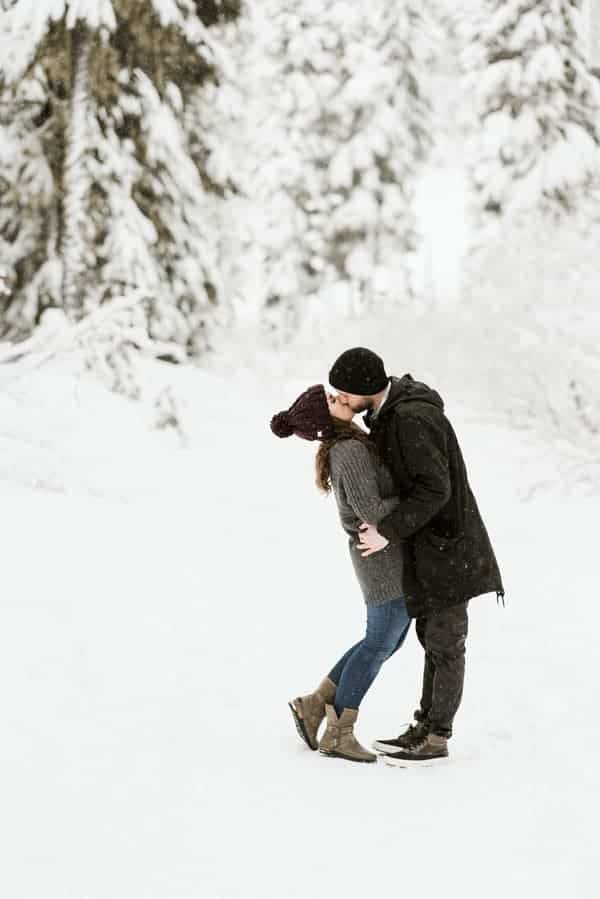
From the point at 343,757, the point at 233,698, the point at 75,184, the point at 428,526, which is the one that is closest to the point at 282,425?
the point at 428,526

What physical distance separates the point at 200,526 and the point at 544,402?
3.86 meters

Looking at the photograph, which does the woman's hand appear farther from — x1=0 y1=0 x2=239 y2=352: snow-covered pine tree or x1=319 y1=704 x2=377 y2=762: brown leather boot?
x1=0 y1=0 x2=239 y2=352: snow-covered pine tree

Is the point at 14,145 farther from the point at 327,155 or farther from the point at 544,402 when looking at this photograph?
the point at 327,155

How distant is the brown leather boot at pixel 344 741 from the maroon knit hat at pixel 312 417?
122cm

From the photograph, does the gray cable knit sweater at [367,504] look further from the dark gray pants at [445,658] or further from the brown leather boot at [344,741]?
the brown leather boot at [344,741]

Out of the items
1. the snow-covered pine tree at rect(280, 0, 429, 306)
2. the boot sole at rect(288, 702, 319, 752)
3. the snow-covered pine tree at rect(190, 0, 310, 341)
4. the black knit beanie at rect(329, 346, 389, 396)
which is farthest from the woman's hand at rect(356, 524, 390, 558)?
the snow-covered pine tree at rect(280, 0, 429, 306)

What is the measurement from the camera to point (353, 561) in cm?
442

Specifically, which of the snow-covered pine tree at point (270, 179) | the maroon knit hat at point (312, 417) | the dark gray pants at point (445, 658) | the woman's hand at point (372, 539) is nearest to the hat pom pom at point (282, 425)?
the maroon knit hat at point (312, 417)

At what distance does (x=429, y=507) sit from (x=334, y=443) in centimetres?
47

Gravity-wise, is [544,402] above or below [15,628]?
above

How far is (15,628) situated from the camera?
5.43 m

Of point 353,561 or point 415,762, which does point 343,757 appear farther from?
point 353,561

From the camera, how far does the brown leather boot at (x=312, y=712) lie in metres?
4.62

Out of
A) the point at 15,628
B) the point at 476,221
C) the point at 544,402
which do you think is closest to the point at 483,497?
the point at 544,402
